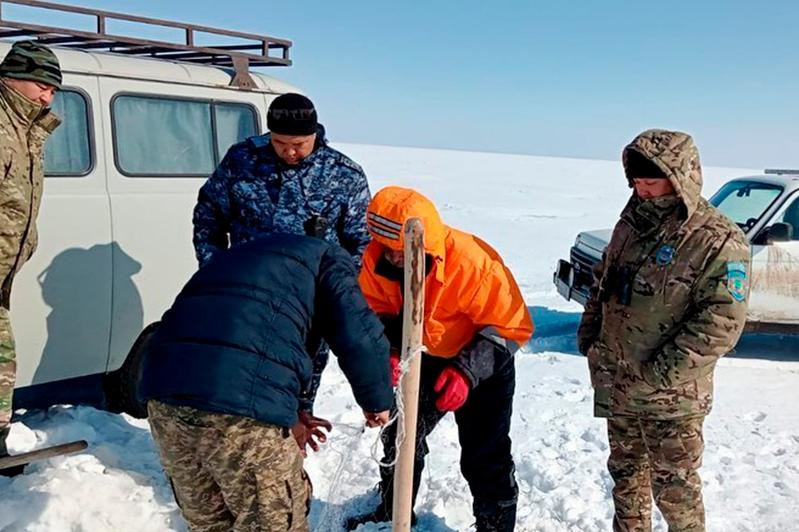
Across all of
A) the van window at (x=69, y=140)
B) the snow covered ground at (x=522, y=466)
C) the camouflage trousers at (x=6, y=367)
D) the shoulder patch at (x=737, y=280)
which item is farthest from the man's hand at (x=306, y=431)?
the van window at (x=69, y=140)

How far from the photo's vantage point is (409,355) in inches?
96.0

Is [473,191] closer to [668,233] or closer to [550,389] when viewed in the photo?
[550,389]

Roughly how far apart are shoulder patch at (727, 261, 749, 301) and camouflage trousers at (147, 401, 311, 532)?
5.49ft

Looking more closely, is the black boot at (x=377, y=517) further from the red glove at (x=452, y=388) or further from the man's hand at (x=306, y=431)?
the man's hand at (x=306, y=431)

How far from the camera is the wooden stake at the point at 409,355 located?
7.63ft

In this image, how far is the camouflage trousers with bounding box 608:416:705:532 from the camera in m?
2.80

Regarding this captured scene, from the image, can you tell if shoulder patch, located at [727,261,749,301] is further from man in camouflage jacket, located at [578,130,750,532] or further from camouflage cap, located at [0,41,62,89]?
camouflage cap, located at [0,41,62,89]

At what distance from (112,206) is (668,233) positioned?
2.99 meters

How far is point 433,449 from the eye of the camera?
14.9ft

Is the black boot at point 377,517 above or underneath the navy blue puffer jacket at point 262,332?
underneath

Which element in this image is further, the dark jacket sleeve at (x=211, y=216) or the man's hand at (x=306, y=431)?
the dark jacket sleeve at (x=211, y=216)

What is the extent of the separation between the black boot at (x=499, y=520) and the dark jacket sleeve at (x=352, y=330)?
1.22 metres

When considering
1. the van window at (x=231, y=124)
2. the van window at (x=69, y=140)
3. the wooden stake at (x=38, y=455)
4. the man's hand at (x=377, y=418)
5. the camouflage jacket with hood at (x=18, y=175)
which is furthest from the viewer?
the van window at (x=231, y=124)

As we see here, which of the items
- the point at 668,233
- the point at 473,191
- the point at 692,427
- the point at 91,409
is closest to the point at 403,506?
the point at 692,427
